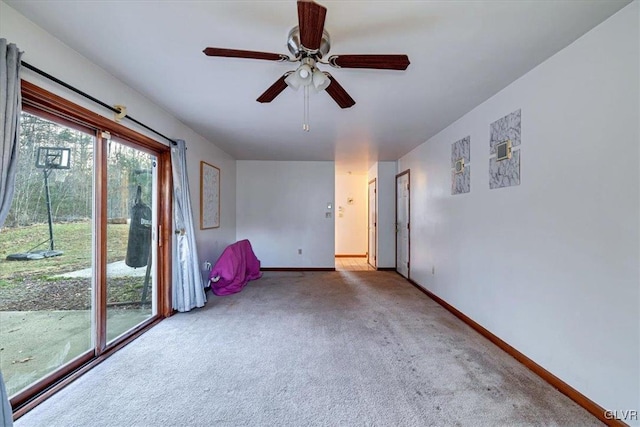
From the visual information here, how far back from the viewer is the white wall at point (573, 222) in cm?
155

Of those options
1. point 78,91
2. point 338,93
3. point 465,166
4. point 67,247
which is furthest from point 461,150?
point 67,247

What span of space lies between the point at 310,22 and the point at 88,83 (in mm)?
1900

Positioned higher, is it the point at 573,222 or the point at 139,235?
the point at 573,222

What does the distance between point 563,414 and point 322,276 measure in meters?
4.01

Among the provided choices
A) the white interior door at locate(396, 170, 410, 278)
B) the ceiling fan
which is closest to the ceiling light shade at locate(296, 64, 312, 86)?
the ceiling fan

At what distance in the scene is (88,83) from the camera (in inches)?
82.4

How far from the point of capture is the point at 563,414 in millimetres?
1720

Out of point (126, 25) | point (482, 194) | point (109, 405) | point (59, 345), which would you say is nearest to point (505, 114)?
point (482, 194)

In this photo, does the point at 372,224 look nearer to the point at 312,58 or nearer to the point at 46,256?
the point at 312,58

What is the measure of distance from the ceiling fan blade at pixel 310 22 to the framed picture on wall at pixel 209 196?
3240mm

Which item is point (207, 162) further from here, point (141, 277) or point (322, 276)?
point (322, 276)

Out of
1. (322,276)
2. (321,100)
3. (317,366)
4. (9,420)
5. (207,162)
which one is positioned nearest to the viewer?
(9,420)

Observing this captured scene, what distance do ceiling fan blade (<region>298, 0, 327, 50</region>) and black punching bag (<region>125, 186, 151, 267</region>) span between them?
97.1 inches

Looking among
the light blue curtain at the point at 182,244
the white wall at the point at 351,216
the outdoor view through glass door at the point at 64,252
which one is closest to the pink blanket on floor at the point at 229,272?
the light blue curtain at the point at 182,244
